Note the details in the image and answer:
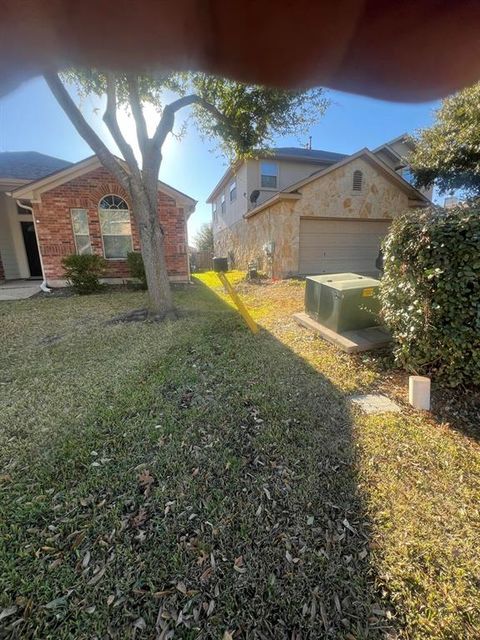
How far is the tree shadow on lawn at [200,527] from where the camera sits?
138 cm

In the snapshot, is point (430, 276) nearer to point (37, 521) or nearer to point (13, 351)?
point (37, 521)

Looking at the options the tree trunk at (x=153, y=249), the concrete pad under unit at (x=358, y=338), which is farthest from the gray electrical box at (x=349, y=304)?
the tree trunk at (x=153, y=249)

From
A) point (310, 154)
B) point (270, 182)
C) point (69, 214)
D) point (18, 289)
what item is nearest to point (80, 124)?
point (69, 214)

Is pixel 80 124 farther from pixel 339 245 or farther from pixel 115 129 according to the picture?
pixel 339 245

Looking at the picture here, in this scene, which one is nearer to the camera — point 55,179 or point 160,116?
point 160,116

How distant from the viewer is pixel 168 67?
488 centimetres

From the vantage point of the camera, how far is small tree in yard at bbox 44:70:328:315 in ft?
17.6

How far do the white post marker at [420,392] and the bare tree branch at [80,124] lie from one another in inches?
229

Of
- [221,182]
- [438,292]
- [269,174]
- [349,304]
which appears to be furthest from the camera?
[221,182]

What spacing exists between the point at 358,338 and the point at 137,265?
7401 mm

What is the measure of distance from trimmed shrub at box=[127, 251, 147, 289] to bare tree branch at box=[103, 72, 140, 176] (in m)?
3.97

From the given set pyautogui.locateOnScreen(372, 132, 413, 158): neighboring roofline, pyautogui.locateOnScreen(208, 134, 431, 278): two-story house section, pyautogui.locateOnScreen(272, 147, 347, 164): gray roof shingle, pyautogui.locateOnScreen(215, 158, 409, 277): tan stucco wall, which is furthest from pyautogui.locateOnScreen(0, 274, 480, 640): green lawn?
pyautogui.locateOnScreen(372, 132, 413, 158): neighboring roofline

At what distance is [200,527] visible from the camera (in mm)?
1811

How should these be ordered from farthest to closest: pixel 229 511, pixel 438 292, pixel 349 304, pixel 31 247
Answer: pixel 31 247
pixel 349 304
pixel 438 292
pixel 229 511
